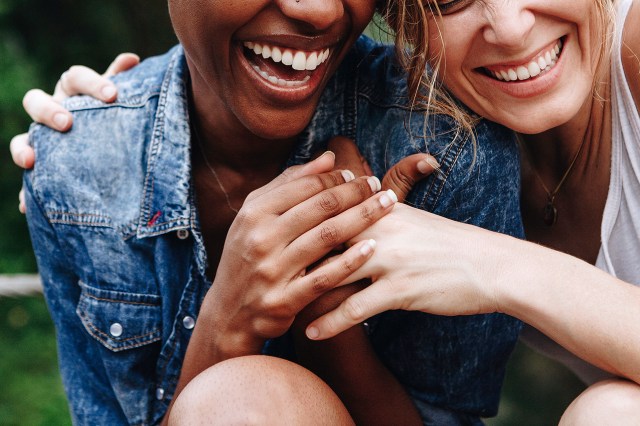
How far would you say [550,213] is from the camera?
2.20 metres

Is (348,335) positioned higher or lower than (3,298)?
higher

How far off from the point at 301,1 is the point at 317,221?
45 centimetres

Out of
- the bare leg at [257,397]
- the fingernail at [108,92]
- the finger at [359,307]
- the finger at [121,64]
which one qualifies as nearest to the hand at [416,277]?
the finger at [359,307]

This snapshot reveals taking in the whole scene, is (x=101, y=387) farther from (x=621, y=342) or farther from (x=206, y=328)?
(x=621, y=342)

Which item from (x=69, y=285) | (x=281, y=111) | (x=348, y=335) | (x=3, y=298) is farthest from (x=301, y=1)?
(x=3, y=298)

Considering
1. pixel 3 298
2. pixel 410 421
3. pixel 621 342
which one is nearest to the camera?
pixel 621 342

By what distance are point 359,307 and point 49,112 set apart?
1.09m

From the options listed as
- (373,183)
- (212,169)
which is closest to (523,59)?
(373,183)

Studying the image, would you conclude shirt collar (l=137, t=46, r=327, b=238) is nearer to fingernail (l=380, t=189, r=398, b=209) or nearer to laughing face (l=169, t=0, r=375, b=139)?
laughing face (l=169, t=0, r=375, b=139)

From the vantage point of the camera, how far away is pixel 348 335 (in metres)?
1.87

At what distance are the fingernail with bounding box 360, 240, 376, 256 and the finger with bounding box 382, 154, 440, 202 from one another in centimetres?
23

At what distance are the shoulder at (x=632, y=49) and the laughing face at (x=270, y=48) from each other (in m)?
0.62

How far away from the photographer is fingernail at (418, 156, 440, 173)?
185 cm

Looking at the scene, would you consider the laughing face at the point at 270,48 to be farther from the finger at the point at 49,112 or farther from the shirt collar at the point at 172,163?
the finger at the point at 49,112
